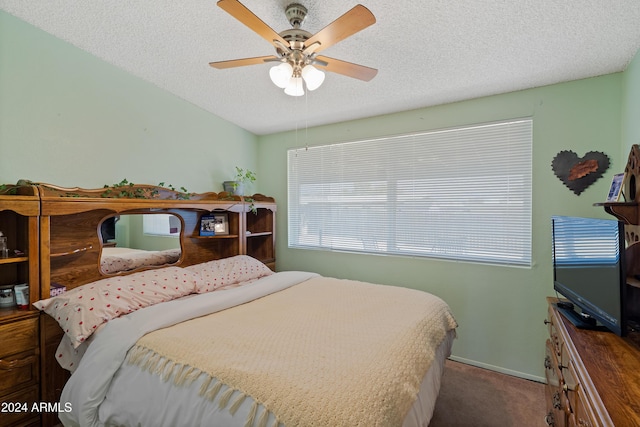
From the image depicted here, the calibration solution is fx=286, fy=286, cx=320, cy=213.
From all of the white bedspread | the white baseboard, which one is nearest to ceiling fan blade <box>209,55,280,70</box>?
the white bedspread

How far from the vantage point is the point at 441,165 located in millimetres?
2752

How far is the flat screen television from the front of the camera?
47.0 inches

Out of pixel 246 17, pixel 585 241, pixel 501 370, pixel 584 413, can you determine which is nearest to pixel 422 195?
pixel 585 241

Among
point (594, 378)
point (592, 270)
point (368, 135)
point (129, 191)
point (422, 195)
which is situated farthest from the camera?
point (368, 135)

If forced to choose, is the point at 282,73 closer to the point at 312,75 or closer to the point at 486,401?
the point at 312,75

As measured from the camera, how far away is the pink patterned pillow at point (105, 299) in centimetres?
162

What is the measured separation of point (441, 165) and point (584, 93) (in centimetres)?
112

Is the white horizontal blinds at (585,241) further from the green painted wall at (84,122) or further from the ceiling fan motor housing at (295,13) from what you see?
the green painted wall at (84,122)

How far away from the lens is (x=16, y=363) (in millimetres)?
1649

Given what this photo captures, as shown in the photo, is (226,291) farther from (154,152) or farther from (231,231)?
(154,152)

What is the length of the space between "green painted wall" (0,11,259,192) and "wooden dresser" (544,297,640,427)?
3.13 metres

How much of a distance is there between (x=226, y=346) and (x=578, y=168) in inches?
109

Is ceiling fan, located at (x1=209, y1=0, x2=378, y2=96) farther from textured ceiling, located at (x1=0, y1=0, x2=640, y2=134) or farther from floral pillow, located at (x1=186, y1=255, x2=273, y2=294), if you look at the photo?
floral pillow, located at (x1=186, y1=255, x2=273, y2=294)

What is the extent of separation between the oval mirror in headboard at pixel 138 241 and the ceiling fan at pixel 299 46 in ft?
5.08
